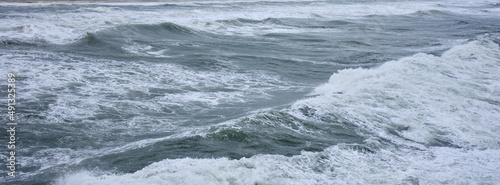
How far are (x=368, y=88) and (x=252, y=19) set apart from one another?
15950mm

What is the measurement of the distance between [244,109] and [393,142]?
9.46ft

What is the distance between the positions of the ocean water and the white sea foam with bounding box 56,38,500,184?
3cm

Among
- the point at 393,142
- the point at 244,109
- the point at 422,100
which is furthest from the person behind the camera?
the point at 422,100

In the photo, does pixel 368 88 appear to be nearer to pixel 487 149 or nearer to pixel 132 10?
pixel 487 149

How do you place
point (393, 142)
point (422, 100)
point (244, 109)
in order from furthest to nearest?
point (422, 100) < point (244, 109) < point (393, 142)

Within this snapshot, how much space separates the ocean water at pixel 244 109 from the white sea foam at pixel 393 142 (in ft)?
0.10

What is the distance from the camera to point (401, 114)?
28.2 feet

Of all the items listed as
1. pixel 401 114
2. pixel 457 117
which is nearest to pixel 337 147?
→ pixel 401 114

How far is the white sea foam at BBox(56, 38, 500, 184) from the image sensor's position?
576 centimetres

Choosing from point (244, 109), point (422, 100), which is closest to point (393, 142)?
point (422, 100)

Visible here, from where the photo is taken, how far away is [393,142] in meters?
7.31

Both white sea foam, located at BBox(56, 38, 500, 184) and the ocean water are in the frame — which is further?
the ocean water

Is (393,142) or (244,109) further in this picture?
(244,109)

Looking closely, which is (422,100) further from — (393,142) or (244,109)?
(244,109)
